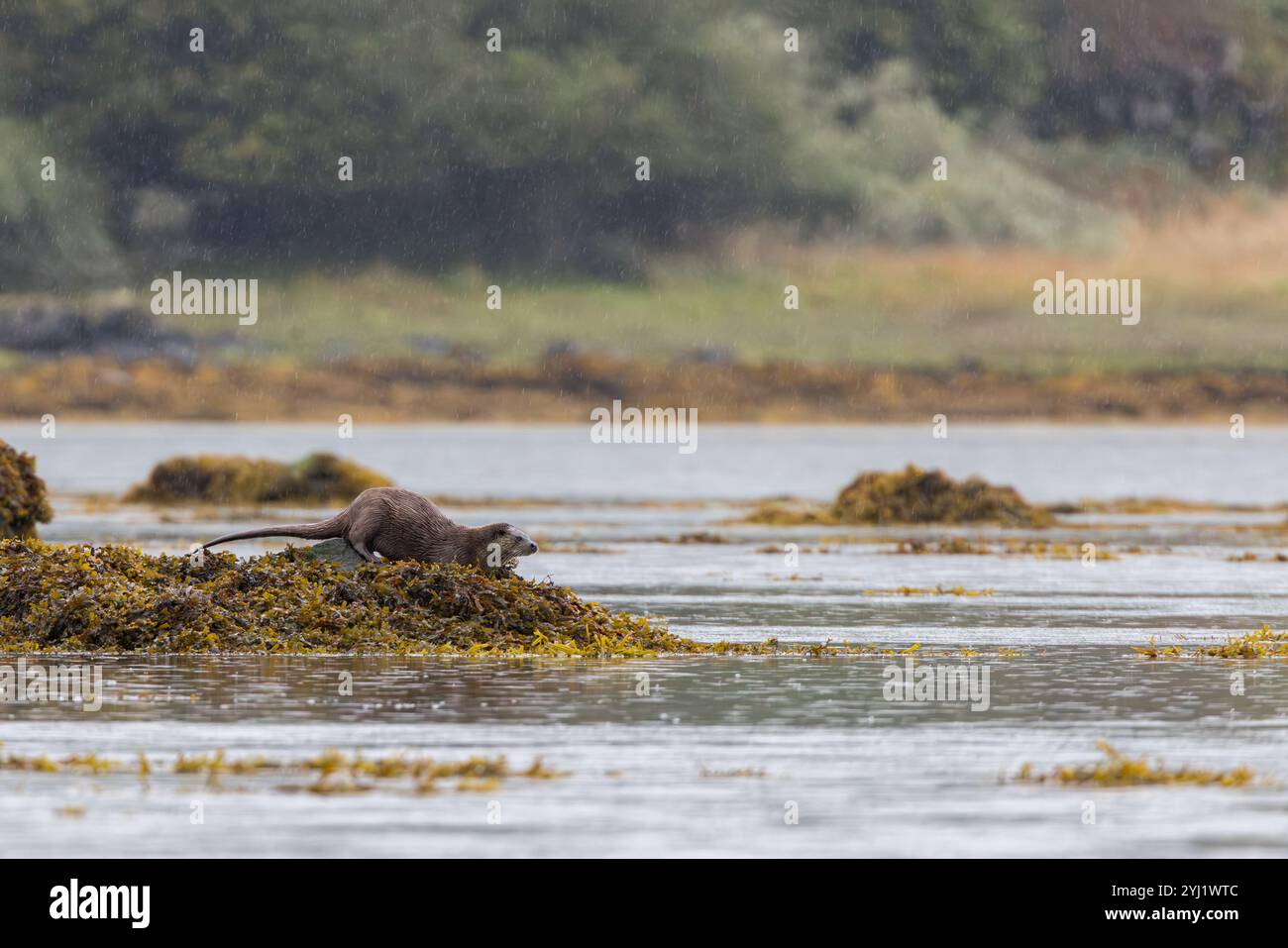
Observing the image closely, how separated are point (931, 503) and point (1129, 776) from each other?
46.2 metres

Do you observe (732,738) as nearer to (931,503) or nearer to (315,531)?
(315,531)

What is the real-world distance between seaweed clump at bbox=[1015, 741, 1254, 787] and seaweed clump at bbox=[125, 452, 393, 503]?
53.6 m

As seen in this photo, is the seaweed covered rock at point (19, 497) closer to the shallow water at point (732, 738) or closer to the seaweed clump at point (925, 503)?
the shallow water at point (732, 738)

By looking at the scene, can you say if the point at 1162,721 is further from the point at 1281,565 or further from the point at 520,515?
the point at 520,515

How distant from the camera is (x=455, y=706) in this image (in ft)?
56.7

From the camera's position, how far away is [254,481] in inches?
2739

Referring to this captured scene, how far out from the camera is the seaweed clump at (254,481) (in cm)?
6819

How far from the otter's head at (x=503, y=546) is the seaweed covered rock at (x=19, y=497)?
14.4 metres

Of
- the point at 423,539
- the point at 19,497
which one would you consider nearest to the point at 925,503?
the point at 19,497

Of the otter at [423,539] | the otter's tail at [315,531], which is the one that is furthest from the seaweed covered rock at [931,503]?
the otter at [423,539]

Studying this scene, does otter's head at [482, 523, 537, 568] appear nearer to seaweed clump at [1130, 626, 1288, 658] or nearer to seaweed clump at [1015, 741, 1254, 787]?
seaweed clump at [1130, 626, 1288, 658]

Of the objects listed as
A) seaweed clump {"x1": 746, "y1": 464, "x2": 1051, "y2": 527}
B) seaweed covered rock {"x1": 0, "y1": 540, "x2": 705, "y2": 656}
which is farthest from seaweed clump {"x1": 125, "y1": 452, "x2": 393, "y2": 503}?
seaweed covered rock {"x1": 0, "y1": 540, "x2": 705, "y2": 656}

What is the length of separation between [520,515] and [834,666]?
151 feet
